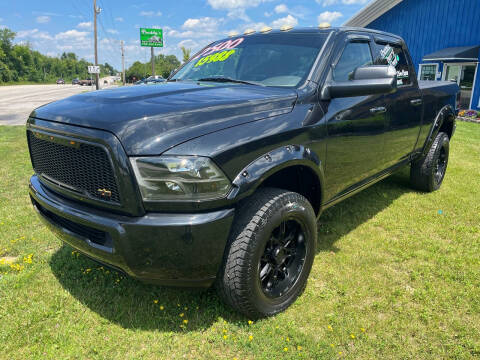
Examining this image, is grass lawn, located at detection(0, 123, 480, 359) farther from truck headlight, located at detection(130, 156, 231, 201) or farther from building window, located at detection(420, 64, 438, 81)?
building window, located at detection(420, 64, 438, 81)

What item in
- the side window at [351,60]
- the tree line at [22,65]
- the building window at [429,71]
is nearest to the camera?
the side window at [351,60]

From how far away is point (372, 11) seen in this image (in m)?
18.3

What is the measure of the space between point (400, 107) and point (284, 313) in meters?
2.45

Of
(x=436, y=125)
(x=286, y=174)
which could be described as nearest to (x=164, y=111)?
(x=286, y=174)

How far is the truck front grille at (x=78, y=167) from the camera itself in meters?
1.93

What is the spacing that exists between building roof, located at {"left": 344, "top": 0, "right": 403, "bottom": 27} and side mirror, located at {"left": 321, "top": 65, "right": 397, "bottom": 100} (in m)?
17.4

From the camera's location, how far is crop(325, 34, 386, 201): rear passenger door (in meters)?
2.81

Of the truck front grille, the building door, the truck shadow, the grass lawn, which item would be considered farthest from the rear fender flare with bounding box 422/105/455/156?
the building door

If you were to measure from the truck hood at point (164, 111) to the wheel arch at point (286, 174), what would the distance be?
269 millimetres

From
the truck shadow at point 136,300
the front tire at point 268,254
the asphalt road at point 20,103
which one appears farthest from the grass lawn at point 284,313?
the asphalt road at point 20,103

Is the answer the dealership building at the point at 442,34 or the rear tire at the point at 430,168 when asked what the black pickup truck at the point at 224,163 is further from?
the dealership building at the point at 442,34

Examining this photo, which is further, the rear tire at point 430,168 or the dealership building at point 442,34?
the dealership building at point 442,34

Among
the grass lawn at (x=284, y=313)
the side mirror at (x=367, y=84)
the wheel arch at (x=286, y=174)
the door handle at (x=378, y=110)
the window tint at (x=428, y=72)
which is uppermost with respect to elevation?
the window tint at (x=428, y=72)

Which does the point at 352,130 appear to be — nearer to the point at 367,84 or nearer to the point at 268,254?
the point at 367,84
